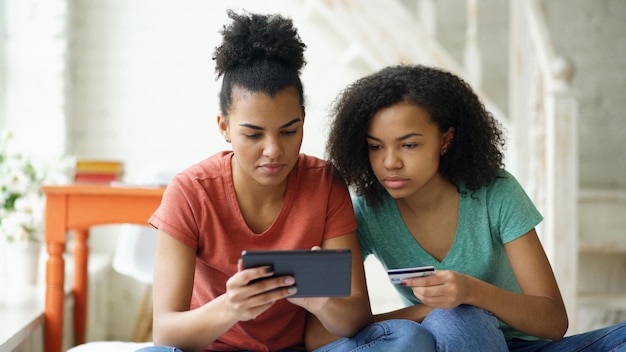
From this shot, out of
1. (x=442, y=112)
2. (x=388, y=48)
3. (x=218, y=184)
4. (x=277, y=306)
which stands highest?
(x=388, y=48)

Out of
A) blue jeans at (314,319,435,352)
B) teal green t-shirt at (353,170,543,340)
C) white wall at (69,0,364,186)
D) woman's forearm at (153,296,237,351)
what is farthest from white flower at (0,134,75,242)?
blue jeans at (314,319,435,352)

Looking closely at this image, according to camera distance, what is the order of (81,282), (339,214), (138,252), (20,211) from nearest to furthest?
(339,214) < (20,211) < (81,282) < (138,252)

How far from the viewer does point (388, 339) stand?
1.72 m

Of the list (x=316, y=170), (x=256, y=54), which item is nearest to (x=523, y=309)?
(x=316, y=170)

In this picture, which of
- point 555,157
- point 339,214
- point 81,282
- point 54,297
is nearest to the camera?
point 339,214

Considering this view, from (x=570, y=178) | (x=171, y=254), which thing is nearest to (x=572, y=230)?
(x=570, y=178)

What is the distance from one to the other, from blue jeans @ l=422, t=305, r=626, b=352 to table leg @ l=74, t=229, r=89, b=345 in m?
1.79

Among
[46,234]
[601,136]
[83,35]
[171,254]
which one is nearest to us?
[171,254]

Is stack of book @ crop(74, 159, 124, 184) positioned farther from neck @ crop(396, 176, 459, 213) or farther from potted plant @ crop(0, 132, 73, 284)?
neck @ crop(396, 176, 459, 213)

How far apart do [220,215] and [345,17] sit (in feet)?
8.04

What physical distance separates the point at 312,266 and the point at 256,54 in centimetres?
59

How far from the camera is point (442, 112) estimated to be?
77.5 inches

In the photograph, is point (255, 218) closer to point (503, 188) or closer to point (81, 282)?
point (503, 188)

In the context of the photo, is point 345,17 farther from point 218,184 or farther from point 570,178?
point 218,184
